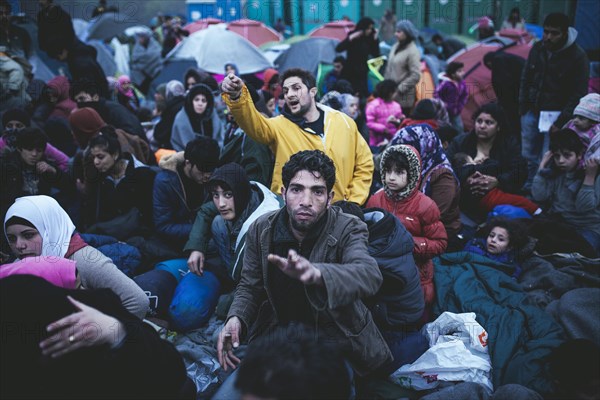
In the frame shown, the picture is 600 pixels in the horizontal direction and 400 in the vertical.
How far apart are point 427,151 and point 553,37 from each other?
2.36m

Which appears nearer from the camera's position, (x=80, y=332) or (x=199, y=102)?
(x=80, y=332)

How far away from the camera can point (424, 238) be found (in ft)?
11.5

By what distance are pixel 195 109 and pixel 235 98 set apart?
8.21ft

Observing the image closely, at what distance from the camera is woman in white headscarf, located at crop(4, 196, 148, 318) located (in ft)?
A: 8.23

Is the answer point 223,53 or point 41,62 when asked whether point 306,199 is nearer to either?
point 223,53

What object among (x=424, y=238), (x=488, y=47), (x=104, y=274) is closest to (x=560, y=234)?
(x=424, y=238)

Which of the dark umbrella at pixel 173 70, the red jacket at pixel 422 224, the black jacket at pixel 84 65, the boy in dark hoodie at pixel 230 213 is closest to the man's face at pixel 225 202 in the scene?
the boy in dark hoodie at pixel 230 213

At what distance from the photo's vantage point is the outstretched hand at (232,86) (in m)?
3.23

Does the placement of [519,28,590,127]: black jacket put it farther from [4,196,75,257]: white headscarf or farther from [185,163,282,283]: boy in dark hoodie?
[4,196,75,257]: white headscarf

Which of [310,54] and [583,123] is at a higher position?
[310,54]

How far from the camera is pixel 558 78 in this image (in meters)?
5.42

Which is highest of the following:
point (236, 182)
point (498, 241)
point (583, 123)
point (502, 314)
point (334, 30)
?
point (334, 30)

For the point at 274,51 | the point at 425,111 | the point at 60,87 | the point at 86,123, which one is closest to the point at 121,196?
the point at 86,123

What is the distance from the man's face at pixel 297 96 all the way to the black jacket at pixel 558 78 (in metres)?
3.13
